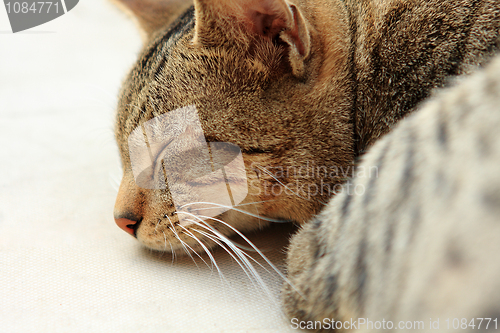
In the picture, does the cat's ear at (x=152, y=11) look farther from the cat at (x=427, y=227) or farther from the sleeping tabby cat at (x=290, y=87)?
the cat at (x=427, y=227)

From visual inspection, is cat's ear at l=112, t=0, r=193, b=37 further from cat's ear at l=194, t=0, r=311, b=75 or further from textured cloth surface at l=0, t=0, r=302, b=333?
cat's ear at l=194, t=0, r=311, b=75

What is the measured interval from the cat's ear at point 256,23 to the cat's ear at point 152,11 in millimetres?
605

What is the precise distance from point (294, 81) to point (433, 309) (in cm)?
67

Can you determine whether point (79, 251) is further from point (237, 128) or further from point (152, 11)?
point (152, 11)

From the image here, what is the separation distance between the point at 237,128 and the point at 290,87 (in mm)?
174

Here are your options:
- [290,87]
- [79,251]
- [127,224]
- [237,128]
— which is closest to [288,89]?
[290,87]

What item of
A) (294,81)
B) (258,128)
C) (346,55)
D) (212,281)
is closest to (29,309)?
(212,281)

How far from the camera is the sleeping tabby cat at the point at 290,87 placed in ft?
3.02

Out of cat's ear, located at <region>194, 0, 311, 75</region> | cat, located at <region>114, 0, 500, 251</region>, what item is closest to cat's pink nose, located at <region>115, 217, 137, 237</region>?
cat, located at <region>114, 0, 500, 251</region>

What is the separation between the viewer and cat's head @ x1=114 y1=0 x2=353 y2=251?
0.99m

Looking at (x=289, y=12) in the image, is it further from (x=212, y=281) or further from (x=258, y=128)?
(x=212, y=281)

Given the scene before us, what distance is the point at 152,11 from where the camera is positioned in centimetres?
155

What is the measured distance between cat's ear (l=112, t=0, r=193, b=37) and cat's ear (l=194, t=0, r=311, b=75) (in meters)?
0.61

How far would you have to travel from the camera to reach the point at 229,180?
1015mm
